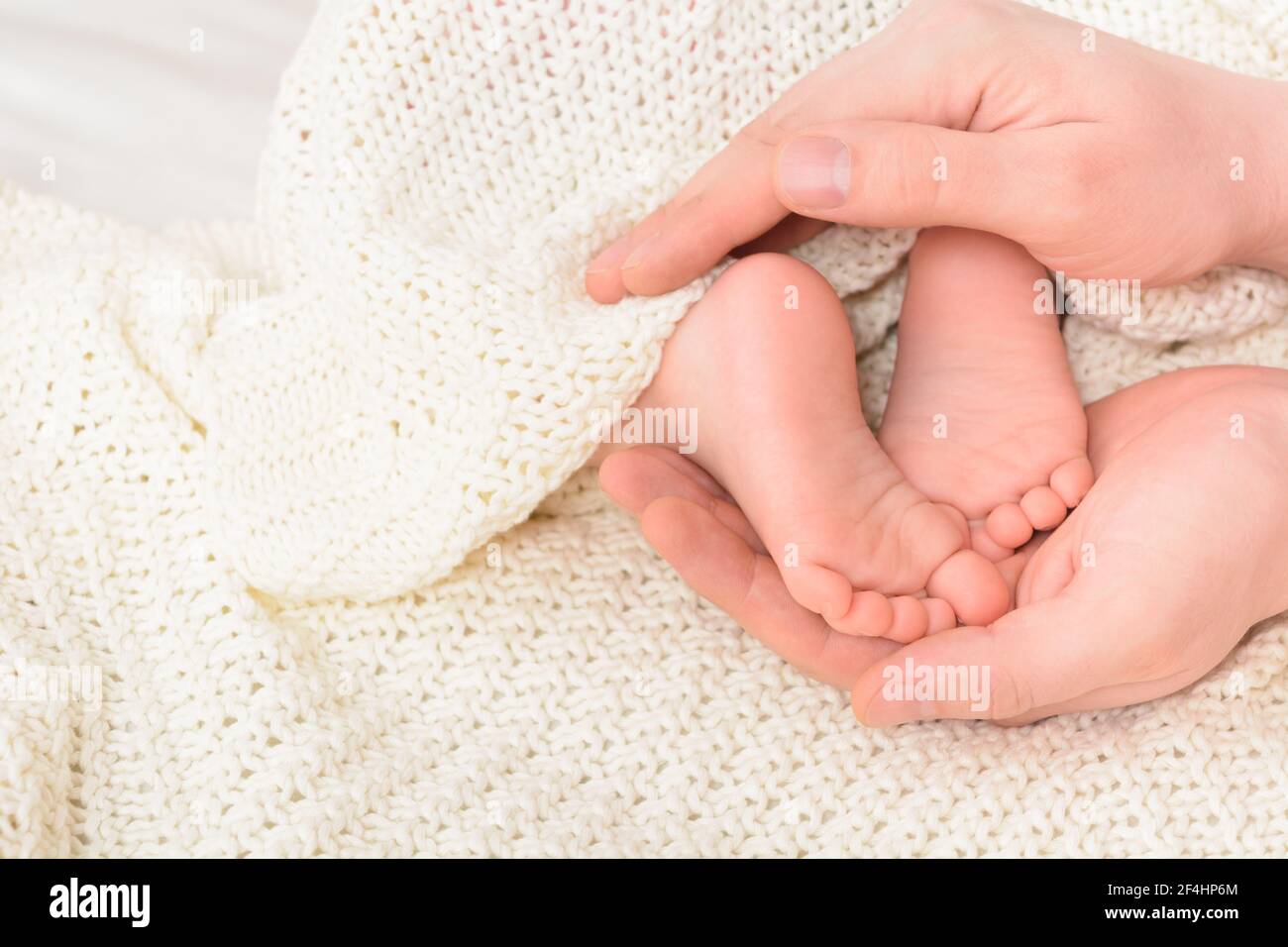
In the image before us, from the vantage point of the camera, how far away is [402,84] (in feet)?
3.45

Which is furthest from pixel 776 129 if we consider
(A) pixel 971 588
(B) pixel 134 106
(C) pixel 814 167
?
(B) pixel 134 106

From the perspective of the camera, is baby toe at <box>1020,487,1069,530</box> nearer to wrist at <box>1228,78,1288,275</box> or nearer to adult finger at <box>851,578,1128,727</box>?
adult finger at <box>851,578,1128,727</box>

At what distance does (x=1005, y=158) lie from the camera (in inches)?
36.3

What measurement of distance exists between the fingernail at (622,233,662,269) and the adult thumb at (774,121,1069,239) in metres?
0.11

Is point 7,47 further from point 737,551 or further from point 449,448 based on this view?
point 737,551

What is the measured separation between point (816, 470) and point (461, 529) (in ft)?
0.95

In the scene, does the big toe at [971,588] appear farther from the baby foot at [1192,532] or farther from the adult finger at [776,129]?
the adult finger at [776,129]

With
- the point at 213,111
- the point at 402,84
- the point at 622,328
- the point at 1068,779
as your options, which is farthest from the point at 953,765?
the point at 213,111

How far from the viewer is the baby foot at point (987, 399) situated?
3.22 feet

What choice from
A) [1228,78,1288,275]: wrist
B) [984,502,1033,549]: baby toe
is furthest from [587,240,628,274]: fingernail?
[1228,78,1288,275]: wrist

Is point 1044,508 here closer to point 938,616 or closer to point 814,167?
point 938,616

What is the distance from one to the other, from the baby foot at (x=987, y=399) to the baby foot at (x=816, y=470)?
2.0 inches
